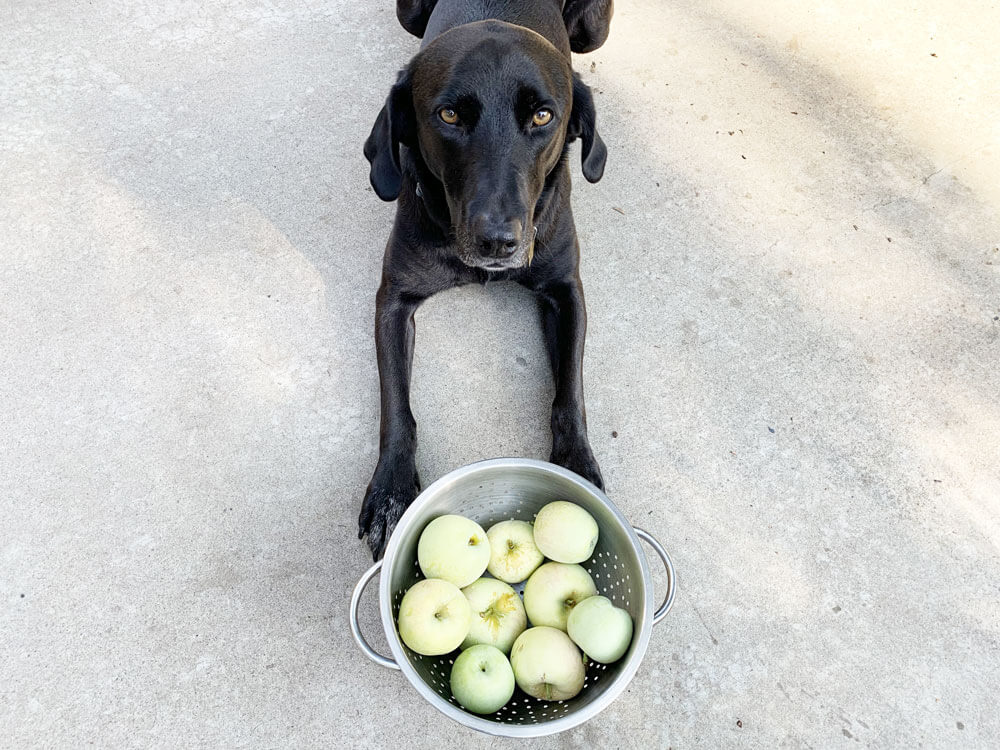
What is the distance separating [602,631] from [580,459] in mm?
572

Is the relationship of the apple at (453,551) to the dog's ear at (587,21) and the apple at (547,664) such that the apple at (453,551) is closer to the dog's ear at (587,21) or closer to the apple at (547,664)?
the apple at (547,664)

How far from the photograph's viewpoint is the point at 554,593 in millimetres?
1579

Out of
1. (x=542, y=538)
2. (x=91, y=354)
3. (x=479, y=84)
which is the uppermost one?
(x=479, y=84)

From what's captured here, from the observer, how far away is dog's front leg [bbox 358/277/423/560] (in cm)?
185

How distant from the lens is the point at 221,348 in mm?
2193

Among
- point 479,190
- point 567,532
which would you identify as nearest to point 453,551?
point 567,532

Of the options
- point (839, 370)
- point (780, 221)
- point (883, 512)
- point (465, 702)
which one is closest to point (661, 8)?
point (780, 221)

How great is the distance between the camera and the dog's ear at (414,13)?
2.74 meters

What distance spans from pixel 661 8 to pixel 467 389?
2062 mm

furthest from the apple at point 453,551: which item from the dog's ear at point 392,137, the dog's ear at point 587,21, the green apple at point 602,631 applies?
the dog's ear at point 587,21

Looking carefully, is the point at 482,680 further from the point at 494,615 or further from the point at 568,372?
the point at 568,372

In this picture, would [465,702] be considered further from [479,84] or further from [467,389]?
[479,84]

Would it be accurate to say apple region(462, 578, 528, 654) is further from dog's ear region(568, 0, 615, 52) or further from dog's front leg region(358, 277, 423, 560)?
dog's ear region(568, 0, 615, 52)

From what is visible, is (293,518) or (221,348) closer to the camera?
(293,518)
